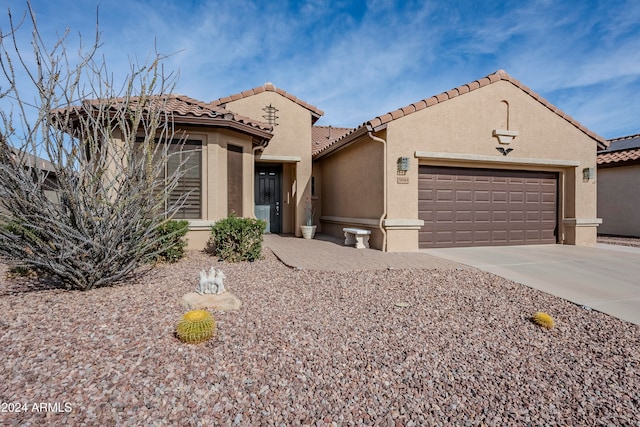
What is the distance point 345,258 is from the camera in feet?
25.2

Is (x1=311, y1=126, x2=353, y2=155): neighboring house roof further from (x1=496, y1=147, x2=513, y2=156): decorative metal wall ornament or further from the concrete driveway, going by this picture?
the concrete driveway

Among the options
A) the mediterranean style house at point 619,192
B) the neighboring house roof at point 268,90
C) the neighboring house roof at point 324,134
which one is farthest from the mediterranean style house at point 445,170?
the mediterranean style house at point 619,192

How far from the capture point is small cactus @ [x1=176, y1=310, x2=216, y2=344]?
312cm

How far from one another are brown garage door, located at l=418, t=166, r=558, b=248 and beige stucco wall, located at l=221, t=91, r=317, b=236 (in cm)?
476

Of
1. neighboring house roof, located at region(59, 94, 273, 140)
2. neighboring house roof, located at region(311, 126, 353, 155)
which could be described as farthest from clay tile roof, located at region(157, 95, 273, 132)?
neighboring house roof, located at region(311, 126, 353, 155)

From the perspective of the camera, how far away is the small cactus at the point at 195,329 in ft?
10.3

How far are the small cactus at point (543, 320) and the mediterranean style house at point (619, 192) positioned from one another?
41.5 ft

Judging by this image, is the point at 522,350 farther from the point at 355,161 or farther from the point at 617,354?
the point at 355,161

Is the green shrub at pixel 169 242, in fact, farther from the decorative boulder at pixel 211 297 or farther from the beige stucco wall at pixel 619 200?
the beige stucco wall at pixel 619 200

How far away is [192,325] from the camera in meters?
3.18

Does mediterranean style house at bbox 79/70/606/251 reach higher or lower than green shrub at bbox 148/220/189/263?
higher

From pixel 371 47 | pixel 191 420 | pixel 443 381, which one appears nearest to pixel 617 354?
pixel 443 381

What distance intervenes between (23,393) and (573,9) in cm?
1297

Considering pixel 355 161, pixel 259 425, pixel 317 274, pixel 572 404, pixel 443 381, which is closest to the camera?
pixel 259 425
